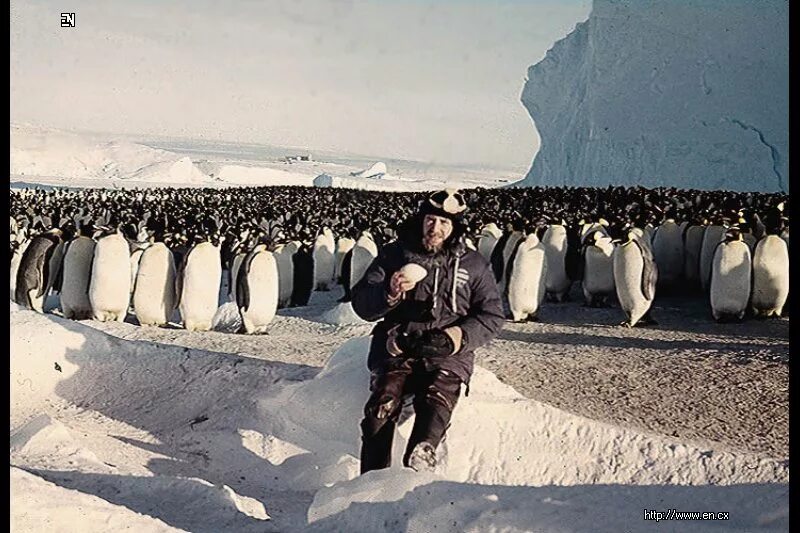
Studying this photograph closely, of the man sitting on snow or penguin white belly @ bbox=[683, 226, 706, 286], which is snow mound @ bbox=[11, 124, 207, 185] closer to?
penguin white belly @ bbox=[683, 226, 706, 286]

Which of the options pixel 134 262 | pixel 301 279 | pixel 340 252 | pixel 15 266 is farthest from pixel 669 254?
pixel 15 266

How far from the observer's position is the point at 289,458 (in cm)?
315

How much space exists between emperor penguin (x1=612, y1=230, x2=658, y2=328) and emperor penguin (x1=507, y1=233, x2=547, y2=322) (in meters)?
0.49

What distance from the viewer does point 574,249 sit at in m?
6.74

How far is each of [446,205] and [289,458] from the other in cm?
122

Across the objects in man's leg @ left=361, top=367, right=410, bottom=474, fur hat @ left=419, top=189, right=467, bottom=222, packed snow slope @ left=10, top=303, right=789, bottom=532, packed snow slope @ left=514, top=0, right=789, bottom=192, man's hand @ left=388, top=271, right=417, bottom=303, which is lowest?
packed snow slope @ left=10, top=303, right=789, bottom=532

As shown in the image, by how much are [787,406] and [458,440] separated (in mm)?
1290

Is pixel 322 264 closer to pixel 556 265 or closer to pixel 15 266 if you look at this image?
pixel 556 265

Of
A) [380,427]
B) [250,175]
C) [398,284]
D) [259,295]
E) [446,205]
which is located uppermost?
[250,175]

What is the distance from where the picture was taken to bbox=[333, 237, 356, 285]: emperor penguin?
8.61m

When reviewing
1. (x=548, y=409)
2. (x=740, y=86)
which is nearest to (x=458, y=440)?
(x=548, y=409)

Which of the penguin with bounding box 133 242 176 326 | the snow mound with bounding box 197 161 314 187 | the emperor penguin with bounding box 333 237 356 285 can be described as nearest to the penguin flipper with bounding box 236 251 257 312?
the penguin with bounding box 133 242 176 326

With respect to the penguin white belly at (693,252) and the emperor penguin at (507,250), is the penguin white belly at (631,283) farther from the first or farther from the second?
the penguin white belly at (693,252)

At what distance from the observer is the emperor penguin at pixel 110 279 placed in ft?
18.6
